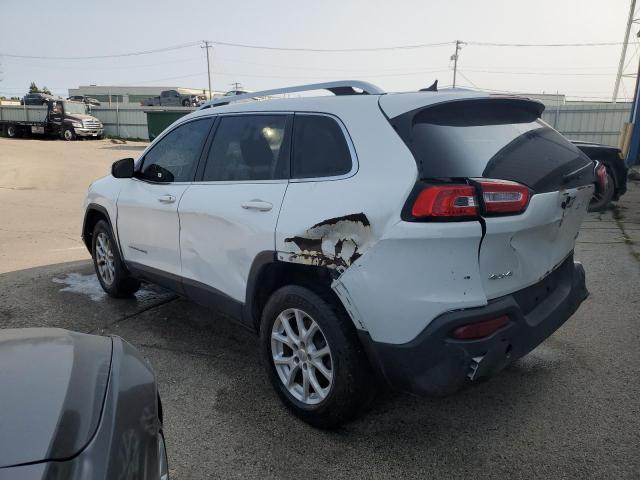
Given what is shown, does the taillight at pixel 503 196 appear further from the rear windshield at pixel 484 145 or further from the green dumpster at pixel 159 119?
the green dumpster at pixel 159 119

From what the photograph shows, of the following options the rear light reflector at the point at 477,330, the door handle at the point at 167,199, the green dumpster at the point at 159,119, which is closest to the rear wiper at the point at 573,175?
the rear light reflector at the point at 477,330

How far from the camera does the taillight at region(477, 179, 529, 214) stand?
227cm

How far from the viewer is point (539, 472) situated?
2.46m

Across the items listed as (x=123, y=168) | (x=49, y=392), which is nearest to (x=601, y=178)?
(x=123, y=168)

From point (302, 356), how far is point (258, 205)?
0.91m

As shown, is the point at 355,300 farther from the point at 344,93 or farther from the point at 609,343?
the point at 609,343

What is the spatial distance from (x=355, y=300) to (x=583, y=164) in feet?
5.37

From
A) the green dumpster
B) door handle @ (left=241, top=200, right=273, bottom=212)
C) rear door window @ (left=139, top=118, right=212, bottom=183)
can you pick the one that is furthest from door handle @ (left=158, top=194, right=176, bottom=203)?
the green dumpster

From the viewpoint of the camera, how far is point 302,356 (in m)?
2.84

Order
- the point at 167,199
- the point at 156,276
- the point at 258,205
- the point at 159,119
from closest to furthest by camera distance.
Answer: the point at 258,205 → the point at 167,199 → the point at 156,276 → the point at 159,119

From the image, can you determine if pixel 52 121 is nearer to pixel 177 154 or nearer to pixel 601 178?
pixel 177 154

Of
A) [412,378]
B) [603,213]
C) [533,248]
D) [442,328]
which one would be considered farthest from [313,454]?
[603,213]

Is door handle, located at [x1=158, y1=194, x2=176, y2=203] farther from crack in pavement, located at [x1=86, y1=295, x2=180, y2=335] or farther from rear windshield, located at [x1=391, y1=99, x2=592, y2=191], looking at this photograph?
rear windshield, located at [x1=391, y1=99, x2=592, y2=191]

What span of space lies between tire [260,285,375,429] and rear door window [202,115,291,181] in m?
0.78
